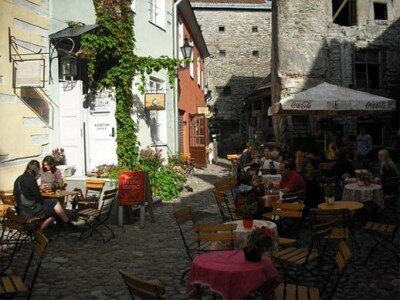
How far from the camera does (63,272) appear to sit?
580 centimetres

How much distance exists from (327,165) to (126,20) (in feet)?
21.0

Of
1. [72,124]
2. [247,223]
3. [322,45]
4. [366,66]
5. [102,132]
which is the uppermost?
[322,45]

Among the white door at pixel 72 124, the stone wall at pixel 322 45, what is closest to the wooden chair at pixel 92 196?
the white door at pixel 72 124

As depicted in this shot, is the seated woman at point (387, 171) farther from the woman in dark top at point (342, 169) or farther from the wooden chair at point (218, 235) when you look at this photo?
the wooden chair at point (218, 235)

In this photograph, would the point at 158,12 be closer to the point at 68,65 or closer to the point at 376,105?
the point at 68,65

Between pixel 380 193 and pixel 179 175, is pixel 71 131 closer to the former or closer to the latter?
pixel 179 175

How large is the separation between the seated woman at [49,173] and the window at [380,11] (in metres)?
15.9

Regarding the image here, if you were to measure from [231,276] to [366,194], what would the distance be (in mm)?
4653

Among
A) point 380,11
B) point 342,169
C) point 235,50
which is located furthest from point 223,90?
point 342,169

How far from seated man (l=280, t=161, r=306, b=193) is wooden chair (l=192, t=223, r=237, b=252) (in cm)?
252

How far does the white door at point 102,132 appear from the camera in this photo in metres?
11.7

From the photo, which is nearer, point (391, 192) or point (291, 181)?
point (291, 181)

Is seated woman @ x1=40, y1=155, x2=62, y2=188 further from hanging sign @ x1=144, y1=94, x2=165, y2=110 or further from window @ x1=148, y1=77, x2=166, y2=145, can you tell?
window @ x1=148, y1=77, x2=166, y2=145

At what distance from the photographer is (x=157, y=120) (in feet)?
46.5
